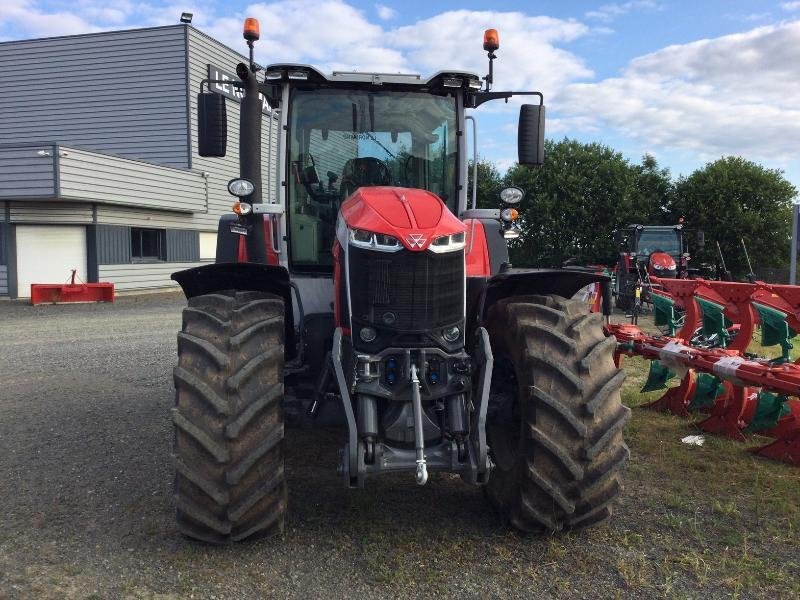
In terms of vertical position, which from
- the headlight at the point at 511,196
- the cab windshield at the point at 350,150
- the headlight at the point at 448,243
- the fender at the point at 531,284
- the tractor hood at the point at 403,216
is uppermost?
the cab windshield at the point at 350,150

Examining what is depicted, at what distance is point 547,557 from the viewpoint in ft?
10.9

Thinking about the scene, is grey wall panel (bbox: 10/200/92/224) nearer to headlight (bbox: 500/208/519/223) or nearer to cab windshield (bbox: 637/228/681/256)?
cab windshield (bbox: 637/228/681/256)

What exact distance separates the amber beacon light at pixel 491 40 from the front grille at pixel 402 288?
81.7 inches

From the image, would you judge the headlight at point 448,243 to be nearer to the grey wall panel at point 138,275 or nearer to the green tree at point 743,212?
the grey wall panel at point 138,275

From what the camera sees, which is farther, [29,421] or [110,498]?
[29,421]

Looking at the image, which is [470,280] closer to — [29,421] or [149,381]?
[29,421]

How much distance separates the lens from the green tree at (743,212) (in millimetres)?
26891

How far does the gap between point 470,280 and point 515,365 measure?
0.68 m

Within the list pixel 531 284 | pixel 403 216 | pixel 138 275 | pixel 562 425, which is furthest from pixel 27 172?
pixel 562 425

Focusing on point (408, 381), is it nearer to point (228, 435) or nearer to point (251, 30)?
point (228, 435)

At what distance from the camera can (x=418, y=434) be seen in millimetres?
3166

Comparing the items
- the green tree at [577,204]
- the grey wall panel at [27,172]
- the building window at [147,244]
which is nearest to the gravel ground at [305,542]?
the grey wall panel at [27,172]

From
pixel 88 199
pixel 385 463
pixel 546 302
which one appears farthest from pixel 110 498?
pixel 88 199

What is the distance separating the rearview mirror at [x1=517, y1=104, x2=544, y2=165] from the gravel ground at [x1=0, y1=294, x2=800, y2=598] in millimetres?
2280
